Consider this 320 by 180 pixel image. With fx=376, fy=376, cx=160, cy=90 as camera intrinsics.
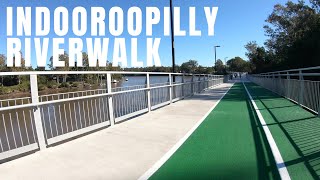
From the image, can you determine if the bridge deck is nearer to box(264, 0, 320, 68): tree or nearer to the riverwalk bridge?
the riverwalk bridge

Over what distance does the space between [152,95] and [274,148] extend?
24.7 feet

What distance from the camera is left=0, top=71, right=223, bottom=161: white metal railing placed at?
675cm

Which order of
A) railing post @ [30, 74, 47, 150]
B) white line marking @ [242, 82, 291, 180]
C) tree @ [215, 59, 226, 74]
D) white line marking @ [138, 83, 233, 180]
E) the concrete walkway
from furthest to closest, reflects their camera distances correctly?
tree @ [215, 59, 226, 74] < railing post @ [30, 74, 47, 150] < the concrete walkway < white line marking @ [138, 83, 233, 180] < white line marking @ [242, 82, 291, 180]

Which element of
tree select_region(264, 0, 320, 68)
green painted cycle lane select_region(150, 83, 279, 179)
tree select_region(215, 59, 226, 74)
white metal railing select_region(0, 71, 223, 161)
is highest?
tree select_region(264, 0, 320, 68)

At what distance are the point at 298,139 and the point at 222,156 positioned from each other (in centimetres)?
198

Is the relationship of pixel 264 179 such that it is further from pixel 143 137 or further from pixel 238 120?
pixel 238 120

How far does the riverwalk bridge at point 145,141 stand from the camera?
545 cm

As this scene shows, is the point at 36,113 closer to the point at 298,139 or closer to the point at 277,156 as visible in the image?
the point at 277,156

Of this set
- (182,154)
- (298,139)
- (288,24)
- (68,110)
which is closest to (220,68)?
(288,24)

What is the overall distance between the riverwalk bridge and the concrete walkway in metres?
0.01

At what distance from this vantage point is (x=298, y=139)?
24.1 ft

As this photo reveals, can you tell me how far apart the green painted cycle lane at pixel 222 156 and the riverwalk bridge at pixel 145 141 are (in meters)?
0.01

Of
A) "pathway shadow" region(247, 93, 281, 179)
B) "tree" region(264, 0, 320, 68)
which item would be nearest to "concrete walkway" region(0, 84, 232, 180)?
"pathway shadow" region(247, 93, 281, 179)

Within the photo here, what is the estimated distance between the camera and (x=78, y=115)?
9141 mm
